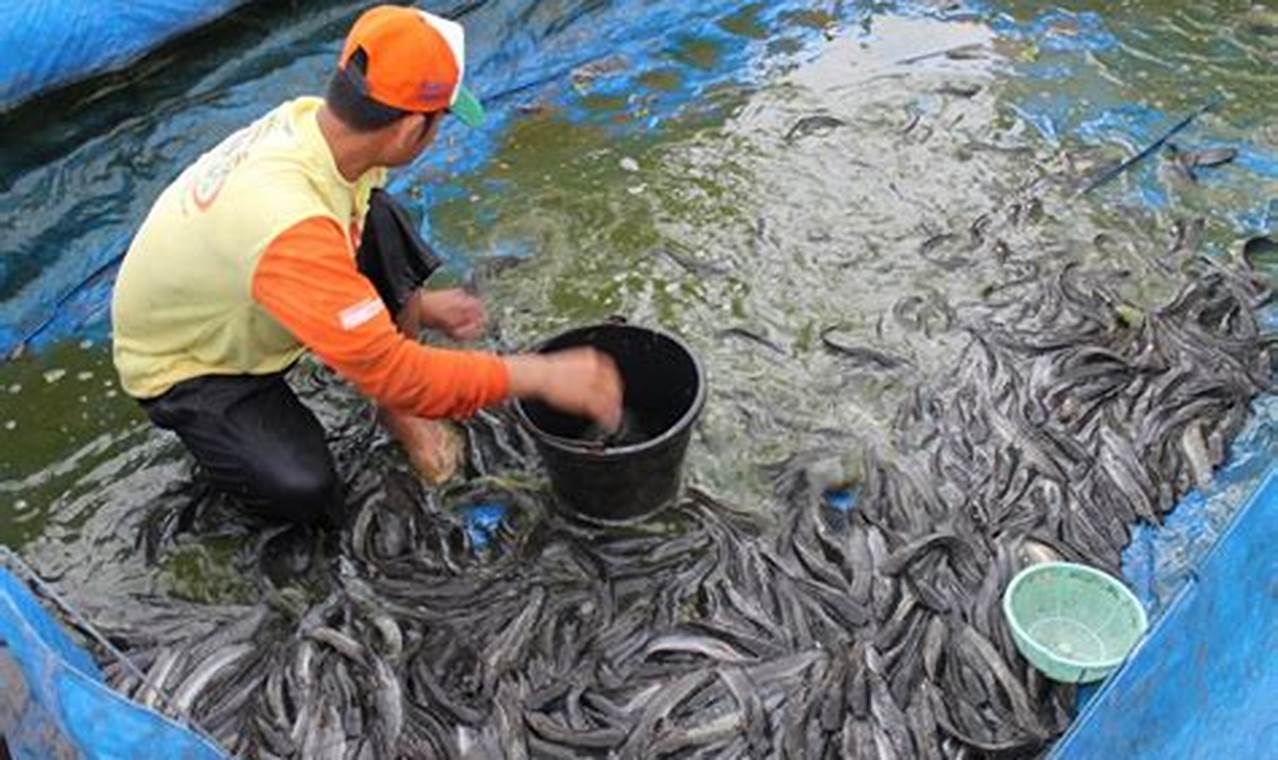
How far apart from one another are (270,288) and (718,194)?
3.15 meters

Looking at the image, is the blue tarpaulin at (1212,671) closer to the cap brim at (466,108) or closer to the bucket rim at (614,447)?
the bucket rim at (614,447)

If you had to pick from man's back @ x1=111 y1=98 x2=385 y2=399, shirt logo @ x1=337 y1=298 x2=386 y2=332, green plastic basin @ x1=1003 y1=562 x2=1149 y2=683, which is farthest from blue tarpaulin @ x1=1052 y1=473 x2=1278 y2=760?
man's back @ x1=111 y1=98 x2=385 y2=399

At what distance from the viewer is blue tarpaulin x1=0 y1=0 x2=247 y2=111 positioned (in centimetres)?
509

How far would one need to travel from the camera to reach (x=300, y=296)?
10.5ft

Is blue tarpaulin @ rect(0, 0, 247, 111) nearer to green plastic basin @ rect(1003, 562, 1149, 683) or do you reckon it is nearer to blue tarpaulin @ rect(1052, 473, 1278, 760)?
green plastic basin @ rect(1003, 562, 1149, 683)

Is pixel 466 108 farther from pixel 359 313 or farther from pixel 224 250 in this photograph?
pixel 224 250

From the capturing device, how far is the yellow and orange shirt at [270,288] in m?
3.22

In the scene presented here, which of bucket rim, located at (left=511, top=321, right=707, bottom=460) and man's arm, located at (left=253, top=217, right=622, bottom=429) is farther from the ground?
man's arm, located at (left=253, top=217, right=622, bottom=429)

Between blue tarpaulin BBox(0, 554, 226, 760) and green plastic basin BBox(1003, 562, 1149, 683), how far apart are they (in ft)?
7.77

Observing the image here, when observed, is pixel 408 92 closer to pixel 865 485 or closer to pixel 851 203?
pixel 865 485

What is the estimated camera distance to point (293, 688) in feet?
11.6

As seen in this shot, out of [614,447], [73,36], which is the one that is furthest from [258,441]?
[73,36]

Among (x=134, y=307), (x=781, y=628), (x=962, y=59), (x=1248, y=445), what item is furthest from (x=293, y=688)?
(x=962, y=59)

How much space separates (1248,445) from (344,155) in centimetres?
351
